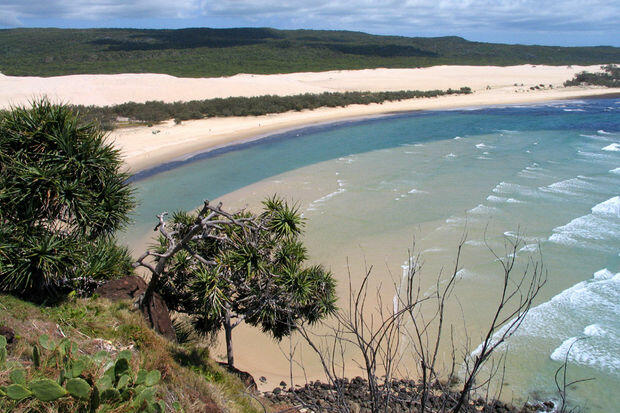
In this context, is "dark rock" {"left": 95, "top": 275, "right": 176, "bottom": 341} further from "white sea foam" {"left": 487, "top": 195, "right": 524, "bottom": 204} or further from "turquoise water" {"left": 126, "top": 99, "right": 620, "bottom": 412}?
"white sea foam" {"left": 487, "top": 195, "right": 524, "bottom": 204}

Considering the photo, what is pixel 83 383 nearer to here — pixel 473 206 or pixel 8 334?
pixel 8 334

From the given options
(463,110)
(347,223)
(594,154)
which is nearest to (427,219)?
(347,223)

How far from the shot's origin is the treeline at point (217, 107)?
3484 centimetres

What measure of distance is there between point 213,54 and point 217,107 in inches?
2314

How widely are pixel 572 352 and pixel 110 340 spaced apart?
8841 millimetres

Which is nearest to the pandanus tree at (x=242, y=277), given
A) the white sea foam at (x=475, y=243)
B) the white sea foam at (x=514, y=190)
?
the white sea foam at (x=475, y=243)

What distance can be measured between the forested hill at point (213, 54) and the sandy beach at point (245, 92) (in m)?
15.3

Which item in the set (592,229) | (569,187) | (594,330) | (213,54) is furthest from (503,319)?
(213,54)

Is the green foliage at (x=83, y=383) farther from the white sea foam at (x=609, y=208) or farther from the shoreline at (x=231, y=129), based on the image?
the white sea foam at (x=609, y=208)

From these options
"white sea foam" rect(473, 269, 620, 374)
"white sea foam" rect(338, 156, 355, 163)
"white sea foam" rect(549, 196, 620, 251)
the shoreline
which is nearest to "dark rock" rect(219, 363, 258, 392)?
"white sea foam" rect(473, 269, 620, 374)

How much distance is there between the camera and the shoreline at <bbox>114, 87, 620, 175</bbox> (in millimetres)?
26170

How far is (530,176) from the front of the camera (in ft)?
76.4

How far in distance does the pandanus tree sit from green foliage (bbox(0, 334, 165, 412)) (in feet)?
8.79

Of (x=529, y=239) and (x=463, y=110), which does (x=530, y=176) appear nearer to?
(x=529, y=239)
